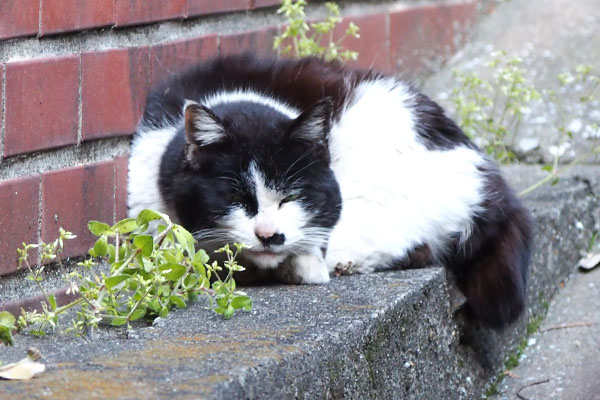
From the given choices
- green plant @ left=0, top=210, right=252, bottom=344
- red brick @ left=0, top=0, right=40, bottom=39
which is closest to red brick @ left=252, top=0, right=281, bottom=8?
red brick @ left=0, top=0, right=40, bottom=39

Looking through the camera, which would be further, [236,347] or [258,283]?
[258,283]

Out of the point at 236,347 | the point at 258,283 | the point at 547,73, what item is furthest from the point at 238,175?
the point at 547,73

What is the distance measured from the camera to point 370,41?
3.20m

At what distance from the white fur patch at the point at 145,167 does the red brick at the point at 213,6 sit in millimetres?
330

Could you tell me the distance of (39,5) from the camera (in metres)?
1.81

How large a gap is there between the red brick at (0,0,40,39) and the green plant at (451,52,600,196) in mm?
1486

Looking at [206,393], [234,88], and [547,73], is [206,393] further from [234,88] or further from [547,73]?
[547,73]

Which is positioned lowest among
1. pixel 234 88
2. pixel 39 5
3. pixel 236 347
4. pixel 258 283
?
pixel 258 283

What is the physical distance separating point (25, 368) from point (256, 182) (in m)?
0.78

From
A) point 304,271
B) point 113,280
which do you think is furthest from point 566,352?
point 113,280

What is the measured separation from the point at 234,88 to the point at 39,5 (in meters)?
0.59

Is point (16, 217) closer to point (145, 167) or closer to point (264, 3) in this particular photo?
point (145, 167)

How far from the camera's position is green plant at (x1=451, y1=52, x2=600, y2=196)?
2902 mm

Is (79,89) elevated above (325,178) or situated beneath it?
elevated above
